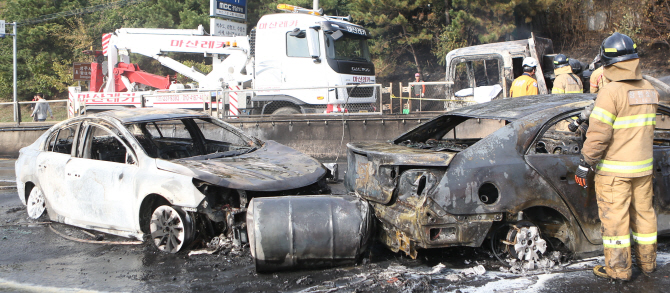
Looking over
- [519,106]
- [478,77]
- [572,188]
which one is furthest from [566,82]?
[478,77]

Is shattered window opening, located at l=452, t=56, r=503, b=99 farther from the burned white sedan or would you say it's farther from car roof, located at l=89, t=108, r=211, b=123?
car roof, located at l=89, t=108, r=211, b=123

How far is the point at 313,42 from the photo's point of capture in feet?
39.3

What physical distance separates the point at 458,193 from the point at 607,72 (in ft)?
4.89

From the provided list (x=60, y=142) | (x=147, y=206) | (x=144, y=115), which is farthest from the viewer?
(x=60, y=142)

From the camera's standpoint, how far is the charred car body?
388 cm

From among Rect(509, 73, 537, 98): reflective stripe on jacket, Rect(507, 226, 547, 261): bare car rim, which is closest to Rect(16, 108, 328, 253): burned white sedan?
Rect(507, 226, 547, 261): bare car rim

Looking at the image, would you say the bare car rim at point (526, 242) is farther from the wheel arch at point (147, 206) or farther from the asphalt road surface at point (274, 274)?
the wheel arch at point (147, 206)

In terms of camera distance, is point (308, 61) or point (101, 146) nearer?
point (101, 146)

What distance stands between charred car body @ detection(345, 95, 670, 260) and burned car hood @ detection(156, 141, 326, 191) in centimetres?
83

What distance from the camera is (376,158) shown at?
14.0 ft

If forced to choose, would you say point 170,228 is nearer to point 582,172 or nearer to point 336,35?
point 582,172

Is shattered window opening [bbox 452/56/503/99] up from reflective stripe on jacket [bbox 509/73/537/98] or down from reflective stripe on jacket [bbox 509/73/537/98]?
up

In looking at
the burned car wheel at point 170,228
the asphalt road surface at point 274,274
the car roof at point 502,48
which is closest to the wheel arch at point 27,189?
the asphalt road surface at point 274,274

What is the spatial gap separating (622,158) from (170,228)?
3.81m
